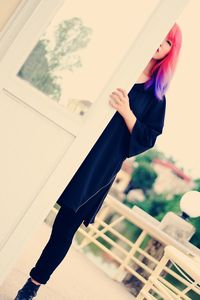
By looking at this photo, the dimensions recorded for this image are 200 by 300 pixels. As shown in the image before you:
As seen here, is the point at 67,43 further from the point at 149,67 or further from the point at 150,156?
the point at 150,156

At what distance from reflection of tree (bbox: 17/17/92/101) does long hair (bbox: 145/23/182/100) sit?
319mm

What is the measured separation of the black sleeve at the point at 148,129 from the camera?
150 cm

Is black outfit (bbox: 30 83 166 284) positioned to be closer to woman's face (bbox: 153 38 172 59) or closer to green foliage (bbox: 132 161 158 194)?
woman's face (bbox: 153 38 172 59)

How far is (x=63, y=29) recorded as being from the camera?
1506mm

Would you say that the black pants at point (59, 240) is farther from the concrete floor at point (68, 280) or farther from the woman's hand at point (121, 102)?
the woman's hand at point (121, 102)

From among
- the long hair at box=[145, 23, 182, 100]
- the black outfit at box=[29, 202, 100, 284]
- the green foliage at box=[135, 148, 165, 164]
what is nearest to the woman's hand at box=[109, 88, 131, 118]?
the long hair at box=[145, 23, 182, 100]

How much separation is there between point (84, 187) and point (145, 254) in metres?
2.29

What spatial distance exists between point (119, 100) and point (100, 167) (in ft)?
0.94

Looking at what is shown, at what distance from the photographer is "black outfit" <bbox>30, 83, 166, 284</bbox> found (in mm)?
1495

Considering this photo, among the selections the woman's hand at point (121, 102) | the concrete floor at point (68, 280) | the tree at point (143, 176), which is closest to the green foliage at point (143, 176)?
the tree at point (143, 176)

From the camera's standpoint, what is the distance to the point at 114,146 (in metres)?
1.52

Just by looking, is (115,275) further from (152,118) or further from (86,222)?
(152,118)

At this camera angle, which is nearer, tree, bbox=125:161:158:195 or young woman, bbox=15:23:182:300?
young woman, bbox=15:23:182:300

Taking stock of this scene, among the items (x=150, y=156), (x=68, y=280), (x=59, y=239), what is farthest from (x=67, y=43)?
(x=150, y=156)
